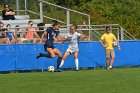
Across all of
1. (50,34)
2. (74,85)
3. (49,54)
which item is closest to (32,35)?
(50,34)

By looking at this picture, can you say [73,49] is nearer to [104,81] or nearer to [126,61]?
[126,61]

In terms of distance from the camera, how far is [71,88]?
45.3ft

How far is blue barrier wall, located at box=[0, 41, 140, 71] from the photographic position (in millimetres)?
21533

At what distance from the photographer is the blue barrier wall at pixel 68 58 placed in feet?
70.6

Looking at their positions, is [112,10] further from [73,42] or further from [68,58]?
[73,42]

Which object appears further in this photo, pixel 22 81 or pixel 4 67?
pixel 4 67

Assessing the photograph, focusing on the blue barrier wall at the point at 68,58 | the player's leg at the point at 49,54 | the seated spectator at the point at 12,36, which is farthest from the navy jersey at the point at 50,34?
the seated spectator at the point at 12,36

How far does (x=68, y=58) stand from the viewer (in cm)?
2277

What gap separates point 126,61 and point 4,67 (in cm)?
605

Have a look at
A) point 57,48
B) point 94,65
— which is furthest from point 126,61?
point 57,48

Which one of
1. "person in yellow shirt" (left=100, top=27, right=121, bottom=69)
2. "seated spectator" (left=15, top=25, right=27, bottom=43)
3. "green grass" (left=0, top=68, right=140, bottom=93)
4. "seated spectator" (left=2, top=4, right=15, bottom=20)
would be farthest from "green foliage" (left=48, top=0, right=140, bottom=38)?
"green grass" (left=0, top=68, right=140, bottom=93)

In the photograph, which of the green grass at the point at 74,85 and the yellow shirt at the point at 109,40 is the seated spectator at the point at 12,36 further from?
the green grass at the point at 74,85

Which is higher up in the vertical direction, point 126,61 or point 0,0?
point 0,0

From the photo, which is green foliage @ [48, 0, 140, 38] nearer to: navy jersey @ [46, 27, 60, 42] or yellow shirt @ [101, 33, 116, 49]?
yellow shirt @ [101, 33, 116, 49]
